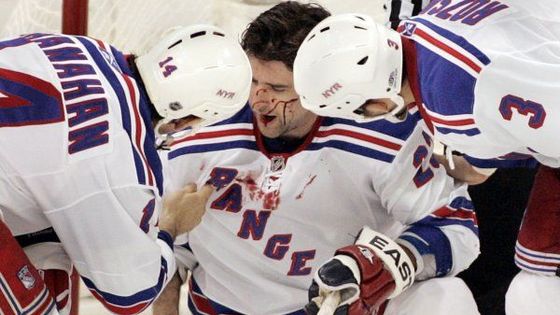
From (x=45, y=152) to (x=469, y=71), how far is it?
0.67 metres

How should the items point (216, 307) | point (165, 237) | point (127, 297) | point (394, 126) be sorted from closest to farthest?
1. point (127, 297)
2. point (165, 237)
3. point (394, 126)
4. point (216, 307)

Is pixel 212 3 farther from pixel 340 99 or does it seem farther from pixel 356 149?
pixel 340 99

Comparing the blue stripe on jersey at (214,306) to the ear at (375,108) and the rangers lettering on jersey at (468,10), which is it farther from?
the rangers lettering on jersey at (468,10)

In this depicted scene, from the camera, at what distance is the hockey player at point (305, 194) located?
7.14 feet

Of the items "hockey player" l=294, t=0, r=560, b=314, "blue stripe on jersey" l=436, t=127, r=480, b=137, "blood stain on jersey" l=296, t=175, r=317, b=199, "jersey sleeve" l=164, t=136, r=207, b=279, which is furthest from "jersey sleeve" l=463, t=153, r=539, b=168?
"jersey sleeve" l=164, t=136, r=207, b=279

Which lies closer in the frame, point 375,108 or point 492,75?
point 492,75

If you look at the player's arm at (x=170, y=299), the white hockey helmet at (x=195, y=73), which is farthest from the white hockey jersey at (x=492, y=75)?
the player's arm at (x=170, y=299)

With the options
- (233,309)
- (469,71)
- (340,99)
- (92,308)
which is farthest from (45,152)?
(92,308)

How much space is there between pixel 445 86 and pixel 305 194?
59cm

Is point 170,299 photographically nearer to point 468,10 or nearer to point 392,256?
point 392,256

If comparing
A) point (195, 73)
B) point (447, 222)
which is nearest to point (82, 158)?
point (195, 73)

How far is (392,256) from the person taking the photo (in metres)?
2.09

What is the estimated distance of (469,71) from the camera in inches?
66.5

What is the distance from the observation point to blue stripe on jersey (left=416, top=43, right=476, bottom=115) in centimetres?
170
